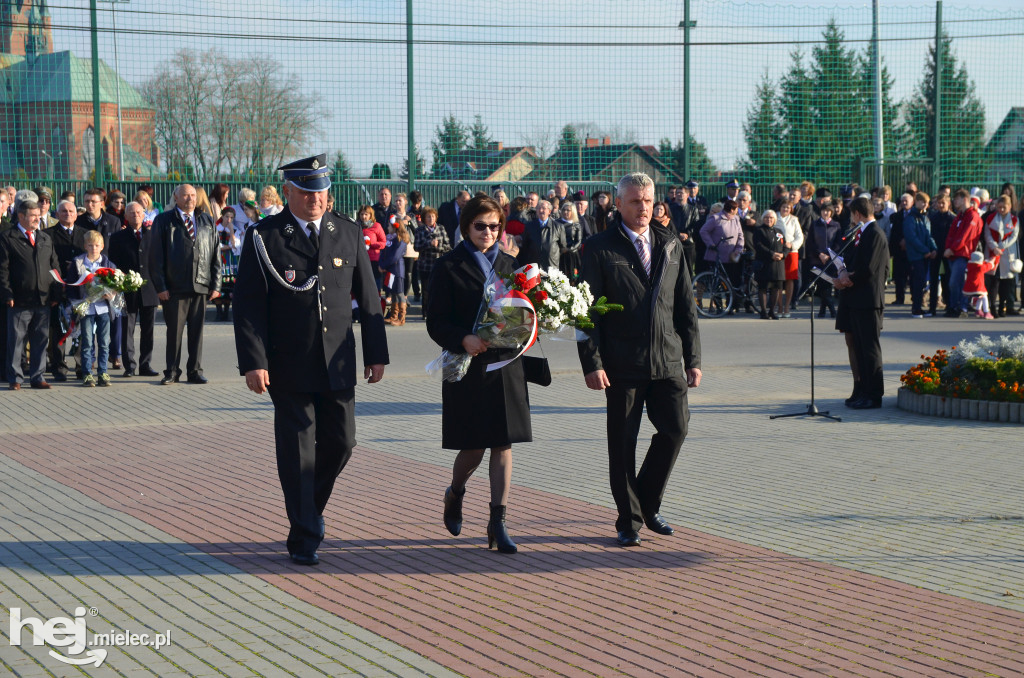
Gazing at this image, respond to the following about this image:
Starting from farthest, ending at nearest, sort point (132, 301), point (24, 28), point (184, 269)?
1. point (24, 28)
2. point (132, 301)
3. point (184, 269)

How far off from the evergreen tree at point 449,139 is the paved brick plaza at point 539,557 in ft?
39.5

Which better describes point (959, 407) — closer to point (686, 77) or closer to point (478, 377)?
point (478, 377)

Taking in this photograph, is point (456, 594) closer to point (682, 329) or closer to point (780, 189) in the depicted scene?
point (682, 329)

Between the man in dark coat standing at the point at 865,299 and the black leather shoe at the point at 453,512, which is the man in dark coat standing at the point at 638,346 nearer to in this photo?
the black leather shoe at the point at 453,512

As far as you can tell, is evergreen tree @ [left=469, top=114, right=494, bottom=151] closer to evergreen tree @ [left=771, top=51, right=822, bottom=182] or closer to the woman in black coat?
evergreen tree @ [left=771, top=51, right=822, bottom=182]

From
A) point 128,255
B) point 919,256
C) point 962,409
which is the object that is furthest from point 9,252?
point 919,256

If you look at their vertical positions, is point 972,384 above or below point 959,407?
above

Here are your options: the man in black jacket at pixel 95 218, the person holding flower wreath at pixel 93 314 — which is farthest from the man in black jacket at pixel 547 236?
the person holding flower wreath at pixel 93 314

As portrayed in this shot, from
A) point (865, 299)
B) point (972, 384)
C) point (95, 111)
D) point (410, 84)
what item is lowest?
point (972, 384)

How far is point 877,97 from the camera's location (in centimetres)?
2533

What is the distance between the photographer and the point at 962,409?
10789 millimetres

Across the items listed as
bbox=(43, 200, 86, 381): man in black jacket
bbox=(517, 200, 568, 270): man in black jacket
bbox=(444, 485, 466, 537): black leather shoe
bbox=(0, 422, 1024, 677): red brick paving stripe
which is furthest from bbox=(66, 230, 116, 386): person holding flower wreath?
bbox=(444, 485, 466, 537): black leather shoe

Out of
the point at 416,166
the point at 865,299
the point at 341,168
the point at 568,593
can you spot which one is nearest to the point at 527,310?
the point at 568,593

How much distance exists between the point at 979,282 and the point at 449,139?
9.19 m
